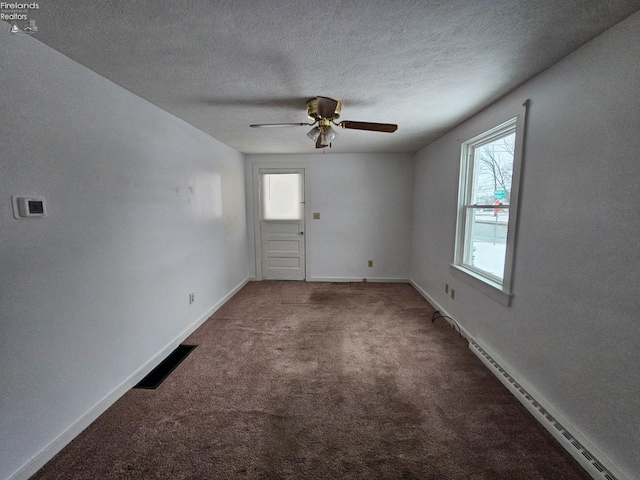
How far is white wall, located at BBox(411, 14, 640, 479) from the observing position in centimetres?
115

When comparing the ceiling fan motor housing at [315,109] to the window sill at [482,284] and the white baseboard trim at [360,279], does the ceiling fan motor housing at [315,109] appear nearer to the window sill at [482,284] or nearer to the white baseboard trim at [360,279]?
the window sill at [482,284]

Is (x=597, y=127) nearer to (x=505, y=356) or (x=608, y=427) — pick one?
(x=608, y=427)

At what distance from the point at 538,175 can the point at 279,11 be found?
5.95 ft

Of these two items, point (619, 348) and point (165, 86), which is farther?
point (165, 86)

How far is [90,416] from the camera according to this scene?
1.57 meters

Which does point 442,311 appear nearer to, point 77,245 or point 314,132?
point 314,132

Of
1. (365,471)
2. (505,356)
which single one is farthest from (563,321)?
(365,471)

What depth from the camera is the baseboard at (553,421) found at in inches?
48.6

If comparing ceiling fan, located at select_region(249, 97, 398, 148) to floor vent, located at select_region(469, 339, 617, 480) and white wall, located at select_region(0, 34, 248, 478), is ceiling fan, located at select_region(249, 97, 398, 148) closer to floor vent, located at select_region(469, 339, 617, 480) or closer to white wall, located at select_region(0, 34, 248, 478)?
white wall, located at select_region(0, 34, 248, 478)

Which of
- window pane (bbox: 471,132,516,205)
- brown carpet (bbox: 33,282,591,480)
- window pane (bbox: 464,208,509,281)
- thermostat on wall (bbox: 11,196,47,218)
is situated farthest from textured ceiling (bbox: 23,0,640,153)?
brown carpet (bbox: 33,282,591,480)

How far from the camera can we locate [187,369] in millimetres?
2107

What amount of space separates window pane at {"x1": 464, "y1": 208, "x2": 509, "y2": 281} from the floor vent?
2.72ft

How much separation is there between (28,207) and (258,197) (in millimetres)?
3249

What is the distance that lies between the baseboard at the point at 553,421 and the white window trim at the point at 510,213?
0.51 metres
